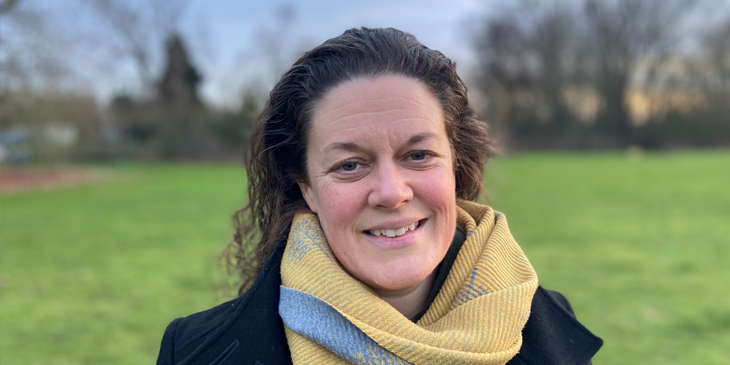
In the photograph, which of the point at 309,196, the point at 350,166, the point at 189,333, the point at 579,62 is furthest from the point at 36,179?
the point at 579,62

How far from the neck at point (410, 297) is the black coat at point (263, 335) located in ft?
1.22

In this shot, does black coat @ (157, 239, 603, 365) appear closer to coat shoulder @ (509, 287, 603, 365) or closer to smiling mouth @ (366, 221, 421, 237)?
coat shoulder @ (509, 287, 603, 365)

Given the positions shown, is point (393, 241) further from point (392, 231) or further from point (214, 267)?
point (214, 267)

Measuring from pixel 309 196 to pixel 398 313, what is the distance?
574 millimetres

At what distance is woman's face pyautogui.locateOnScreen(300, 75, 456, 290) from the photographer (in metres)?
1.80

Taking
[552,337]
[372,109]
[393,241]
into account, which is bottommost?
[552,337]

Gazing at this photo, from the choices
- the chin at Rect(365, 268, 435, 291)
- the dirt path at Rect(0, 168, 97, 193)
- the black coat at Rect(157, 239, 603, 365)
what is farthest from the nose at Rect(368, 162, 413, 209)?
the dirt path at Rect(0, 168, 97, 193)

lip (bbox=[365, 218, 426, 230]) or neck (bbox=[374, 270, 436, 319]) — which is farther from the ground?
lip (bbox=[365, 218, 426, 230])

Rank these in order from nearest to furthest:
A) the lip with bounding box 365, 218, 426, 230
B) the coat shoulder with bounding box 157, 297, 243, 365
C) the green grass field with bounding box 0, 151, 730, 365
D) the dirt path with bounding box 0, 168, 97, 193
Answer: the lip with bounding box 365, 218, 426, 230
the coat shoulder with bounding box 157, 297, 243, 365
the green grass field with bounding box 0, 151, 730, 365
the dirt path with bounding box 0, 168, 97, 193

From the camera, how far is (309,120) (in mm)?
1944

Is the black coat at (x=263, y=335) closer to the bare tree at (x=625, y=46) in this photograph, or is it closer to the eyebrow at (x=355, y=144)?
the eyebrow at (x=355, y=144)

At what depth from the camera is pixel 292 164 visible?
7.06 ft

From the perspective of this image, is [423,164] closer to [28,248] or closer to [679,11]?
[28,248]

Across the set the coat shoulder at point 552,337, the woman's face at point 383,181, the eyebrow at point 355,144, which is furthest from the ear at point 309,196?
the coat shoulder at point 552,337
